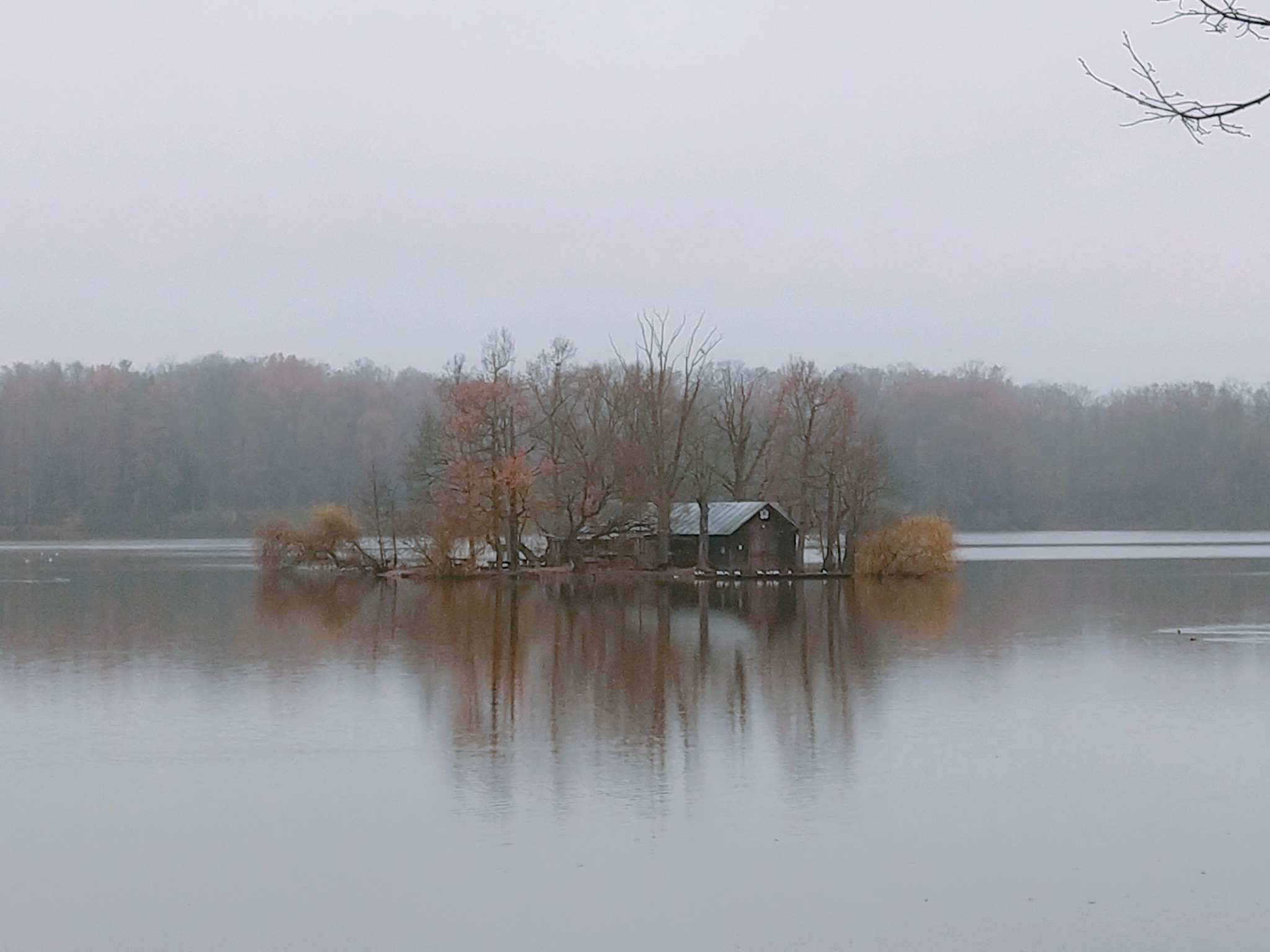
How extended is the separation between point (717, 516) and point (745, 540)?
6.38 feet

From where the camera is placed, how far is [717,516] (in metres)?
50.2

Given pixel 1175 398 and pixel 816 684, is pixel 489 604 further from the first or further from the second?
pixel 1175 398

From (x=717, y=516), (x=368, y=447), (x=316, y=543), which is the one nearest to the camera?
(x=717, y=516)

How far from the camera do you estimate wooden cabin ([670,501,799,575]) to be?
48.7m

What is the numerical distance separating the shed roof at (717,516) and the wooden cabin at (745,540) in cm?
2

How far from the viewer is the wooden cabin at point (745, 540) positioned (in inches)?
1916

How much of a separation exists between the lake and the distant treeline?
2672 inches

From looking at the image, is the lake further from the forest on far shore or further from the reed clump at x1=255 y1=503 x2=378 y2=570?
the forest on far shore

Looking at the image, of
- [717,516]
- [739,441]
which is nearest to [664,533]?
[717,516]

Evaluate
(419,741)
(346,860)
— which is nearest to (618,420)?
A: (419,741)

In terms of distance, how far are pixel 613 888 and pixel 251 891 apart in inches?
89.6

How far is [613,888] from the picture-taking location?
8570 millimetres

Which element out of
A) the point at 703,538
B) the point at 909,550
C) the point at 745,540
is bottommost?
the point at 909,550

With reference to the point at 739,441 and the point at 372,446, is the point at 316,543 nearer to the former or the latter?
the point at 739,441
